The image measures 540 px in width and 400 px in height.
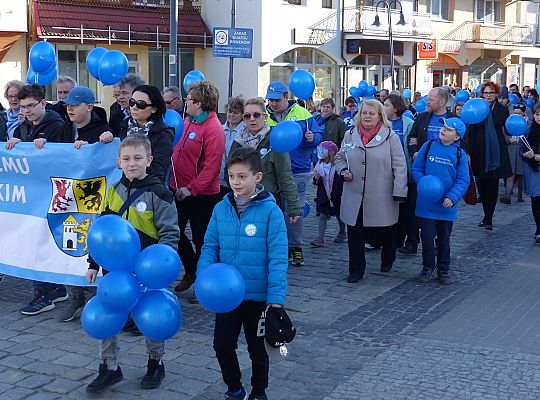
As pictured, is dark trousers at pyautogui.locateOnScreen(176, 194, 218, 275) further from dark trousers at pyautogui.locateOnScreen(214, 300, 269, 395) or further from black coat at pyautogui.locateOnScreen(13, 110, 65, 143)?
dark trousers at pyautogui.locateOnScreen(214, 300, 269, 395)

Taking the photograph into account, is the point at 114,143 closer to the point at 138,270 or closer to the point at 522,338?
the point at 138,270

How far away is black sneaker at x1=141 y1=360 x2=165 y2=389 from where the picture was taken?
5211 mm

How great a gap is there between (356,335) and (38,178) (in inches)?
124

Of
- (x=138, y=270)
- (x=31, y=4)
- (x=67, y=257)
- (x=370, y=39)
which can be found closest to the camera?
(x=138, y=270)

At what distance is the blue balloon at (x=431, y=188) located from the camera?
7.81m

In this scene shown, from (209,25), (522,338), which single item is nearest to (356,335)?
(522,338)

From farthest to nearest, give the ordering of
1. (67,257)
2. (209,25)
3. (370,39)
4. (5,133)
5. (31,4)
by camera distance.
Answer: (370,39) → (209,25) → (31,4) → (5,133) → (67,257)

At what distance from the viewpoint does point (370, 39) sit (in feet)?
111

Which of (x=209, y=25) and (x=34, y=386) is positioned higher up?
(x=209, y=25)

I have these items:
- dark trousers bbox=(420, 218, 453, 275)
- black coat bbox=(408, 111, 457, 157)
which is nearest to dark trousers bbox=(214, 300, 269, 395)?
dark trousers bbox=(420, 218, 453, 275)

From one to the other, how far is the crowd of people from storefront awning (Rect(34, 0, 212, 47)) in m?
15.7

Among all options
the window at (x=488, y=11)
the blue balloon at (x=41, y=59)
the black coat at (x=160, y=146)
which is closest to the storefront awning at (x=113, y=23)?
the blue balloon at (x=41, y=59)

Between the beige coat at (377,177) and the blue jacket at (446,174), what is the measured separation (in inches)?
10.7

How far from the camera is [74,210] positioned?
6832 millimetres
